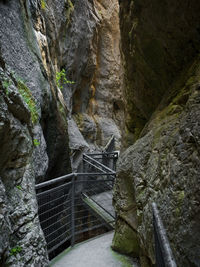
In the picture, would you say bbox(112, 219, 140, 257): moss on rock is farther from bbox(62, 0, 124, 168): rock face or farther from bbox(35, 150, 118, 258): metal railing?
bbox(62, 0, 124, 168): rock face

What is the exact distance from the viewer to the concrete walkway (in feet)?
11.2

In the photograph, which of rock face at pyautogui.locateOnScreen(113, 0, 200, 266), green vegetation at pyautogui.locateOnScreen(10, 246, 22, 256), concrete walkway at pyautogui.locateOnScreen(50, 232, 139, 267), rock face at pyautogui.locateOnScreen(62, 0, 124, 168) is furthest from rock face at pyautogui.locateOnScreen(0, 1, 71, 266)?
rock face at pyautogui.locateOnScreen(62, 0, 124, 168)

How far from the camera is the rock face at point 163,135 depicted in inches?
77.7

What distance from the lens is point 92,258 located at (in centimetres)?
358

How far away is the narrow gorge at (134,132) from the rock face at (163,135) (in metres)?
0.01

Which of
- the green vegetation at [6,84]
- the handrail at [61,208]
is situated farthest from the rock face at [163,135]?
the green vegetation at [6,84]

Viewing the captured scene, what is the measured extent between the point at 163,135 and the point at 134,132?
2916mm

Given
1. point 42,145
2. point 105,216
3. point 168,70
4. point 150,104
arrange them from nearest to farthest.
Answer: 1. point 168,70
2. point 42,145
3. point 150,104
4. point 105,216

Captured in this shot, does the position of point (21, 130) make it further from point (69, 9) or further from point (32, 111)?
point (69, 9)

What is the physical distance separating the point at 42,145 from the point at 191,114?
10.2 ft

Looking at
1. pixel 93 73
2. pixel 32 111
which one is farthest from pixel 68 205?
pixel 93 73

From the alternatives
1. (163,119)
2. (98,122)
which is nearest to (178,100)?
(163,119)

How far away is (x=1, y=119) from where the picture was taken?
7.77 feet

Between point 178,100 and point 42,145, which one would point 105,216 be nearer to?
point 42,145
